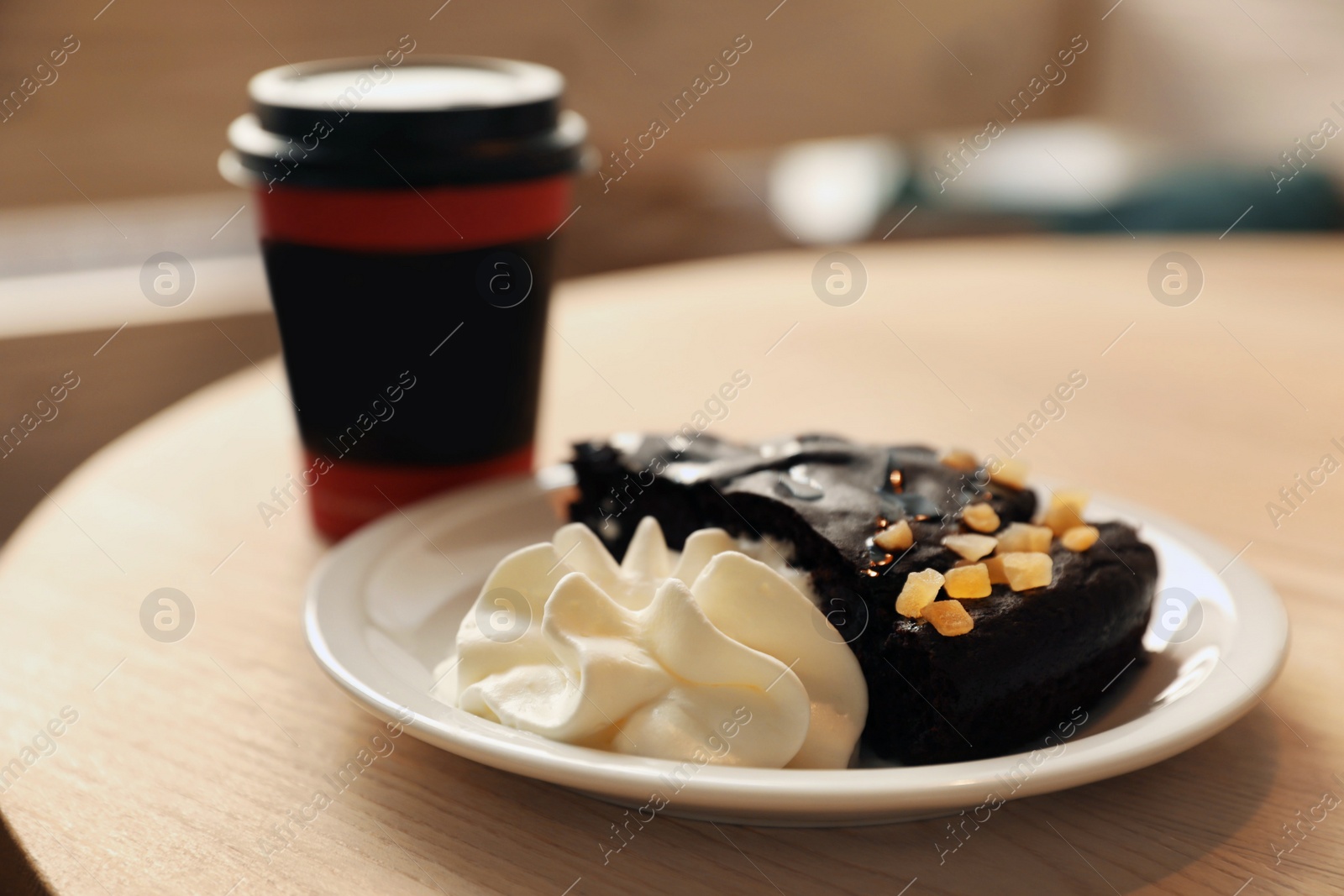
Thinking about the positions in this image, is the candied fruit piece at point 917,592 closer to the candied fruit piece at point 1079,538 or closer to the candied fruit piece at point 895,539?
the candied fruit piece at point 895,539

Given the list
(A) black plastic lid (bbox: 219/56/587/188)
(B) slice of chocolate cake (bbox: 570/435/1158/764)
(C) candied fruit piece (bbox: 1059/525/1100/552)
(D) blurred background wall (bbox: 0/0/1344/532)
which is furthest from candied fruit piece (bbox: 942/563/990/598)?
(D) blurred background wall (bbox: 0/0/1344/532)

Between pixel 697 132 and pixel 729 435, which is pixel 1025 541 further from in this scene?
pixel 697 132

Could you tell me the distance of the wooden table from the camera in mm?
778

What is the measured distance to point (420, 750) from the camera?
911 millimetres

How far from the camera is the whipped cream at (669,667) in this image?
83 cm

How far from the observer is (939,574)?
0.92 meters

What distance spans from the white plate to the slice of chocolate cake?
6cm

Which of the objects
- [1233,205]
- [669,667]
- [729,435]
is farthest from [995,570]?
[1233,205]

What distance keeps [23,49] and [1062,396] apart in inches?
107

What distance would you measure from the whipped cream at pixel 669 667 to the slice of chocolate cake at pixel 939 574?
4 centimetres

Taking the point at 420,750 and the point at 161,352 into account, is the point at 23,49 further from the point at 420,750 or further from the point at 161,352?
the point at 420,750

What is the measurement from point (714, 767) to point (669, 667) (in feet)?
0.39

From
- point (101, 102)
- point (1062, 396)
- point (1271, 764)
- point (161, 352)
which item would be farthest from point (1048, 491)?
point (101, 102)

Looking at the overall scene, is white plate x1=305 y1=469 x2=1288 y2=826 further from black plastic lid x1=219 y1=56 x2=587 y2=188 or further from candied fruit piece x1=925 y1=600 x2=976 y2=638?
black plastic lid x1=219 y1=56 x2=587 y2=188
